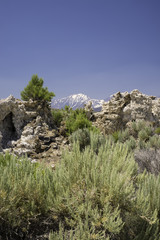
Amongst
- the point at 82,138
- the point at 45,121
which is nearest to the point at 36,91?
the point at 45,121

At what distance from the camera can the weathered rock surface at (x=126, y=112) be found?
11391 millimetres

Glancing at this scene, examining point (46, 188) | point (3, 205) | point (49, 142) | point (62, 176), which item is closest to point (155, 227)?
point (62, 176)

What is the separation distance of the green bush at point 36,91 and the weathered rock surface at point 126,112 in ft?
13.4

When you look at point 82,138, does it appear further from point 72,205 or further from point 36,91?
point 72,205

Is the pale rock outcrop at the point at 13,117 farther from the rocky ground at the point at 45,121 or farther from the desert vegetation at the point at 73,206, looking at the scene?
the desert vegetation at the point at 73,206

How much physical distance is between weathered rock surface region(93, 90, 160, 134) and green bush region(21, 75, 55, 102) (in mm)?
4087

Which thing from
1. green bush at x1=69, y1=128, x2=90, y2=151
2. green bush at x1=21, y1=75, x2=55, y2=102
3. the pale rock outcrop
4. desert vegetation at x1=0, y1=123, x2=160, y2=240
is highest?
green bush at x1=21, y1=75, x2=55, y2=102

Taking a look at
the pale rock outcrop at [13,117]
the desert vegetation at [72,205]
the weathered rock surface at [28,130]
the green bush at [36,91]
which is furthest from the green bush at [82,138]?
the desert vegetation at [72,205]

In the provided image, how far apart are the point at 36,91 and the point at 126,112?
21.8ft

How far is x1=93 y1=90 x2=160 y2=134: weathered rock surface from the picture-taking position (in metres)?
11.4

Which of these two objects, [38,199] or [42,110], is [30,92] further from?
[38,199]

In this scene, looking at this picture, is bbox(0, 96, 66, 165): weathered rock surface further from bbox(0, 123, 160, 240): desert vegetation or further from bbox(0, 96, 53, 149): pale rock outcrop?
bbox(0, 123, 160, 240): desert vegetation

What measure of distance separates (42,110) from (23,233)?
9.01 metres

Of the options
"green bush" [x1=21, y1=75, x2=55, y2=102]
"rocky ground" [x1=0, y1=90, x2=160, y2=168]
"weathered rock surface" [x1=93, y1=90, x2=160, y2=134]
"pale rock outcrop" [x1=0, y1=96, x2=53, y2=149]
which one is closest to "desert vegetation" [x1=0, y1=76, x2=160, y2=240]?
Result: "rocky ground" [x1=0, y1=90, x2=160, y2=168]
